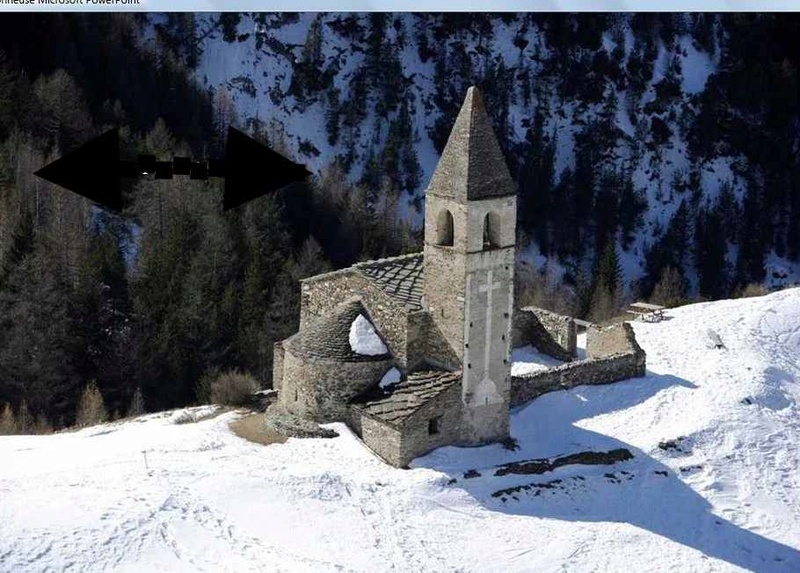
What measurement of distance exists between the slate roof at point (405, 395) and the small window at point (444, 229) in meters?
3.58

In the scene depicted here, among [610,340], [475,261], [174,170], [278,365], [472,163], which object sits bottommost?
[278,365]

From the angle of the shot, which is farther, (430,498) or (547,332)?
(547,332)

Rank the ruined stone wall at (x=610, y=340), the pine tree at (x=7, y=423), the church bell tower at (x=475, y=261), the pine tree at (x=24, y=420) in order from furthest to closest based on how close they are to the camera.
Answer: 1. the ruined stone wall at (x=610, y=340)
2. the pine tree at (x=24, y=420)
3. the pine tree at (x=7, y=423)
4. the church bell tower at (x=475, y=261)

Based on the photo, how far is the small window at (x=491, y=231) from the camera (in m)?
33.7

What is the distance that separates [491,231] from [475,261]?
1183 mm

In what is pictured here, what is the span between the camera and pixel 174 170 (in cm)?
1101

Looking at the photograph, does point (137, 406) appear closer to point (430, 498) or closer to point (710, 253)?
point (430, 498)

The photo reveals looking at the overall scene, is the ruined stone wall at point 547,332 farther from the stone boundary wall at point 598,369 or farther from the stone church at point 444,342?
the stone church at point 444,342

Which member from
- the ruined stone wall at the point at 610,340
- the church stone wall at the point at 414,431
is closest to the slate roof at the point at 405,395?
the church stone wall at the point at 414,431

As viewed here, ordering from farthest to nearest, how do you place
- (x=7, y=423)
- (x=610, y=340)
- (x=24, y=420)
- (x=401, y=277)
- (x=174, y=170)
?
(x=610, y=340) → (x=24, y=420) → (x=7, y=423) → (x=401, y=277) → (x=174, y=170)

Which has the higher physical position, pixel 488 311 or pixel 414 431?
pixel 488 311

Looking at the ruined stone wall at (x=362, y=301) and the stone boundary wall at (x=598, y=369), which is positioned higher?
the ruined stone wall at (x=362, y=301)

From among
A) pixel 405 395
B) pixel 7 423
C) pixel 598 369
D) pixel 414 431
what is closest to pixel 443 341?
pixel 405 395

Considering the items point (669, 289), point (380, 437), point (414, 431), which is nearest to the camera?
point (414, 431)
